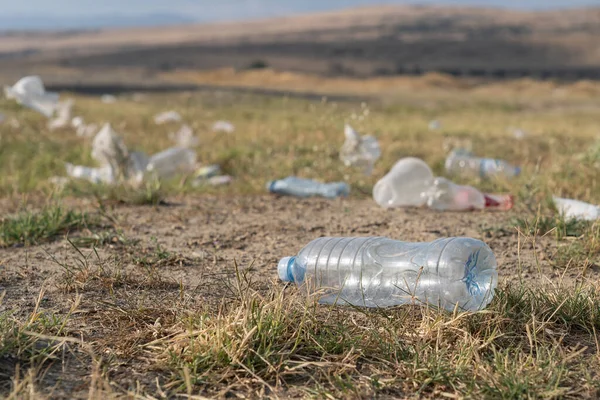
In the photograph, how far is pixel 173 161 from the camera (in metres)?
5.52

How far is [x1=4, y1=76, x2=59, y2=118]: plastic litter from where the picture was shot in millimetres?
5450

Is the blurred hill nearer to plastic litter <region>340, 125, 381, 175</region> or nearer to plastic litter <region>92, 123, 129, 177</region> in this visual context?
plastic litter <region>92, 123, 129, 177</region>

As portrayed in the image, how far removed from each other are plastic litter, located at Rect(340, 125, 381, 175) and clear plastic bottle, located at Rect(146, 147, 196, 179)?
1308mm

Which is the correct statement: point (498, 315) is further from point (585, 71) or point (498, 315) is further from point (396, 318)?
point (585, 71)

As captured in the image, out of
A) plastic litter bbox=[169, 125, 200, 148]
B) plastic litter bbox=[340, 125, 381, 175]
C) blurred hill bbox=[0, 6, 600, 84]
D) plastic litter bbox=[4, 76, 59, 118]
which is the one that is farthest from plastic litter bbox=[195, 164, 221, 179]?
blurred hill bbox=[0, 6, 600, 84]

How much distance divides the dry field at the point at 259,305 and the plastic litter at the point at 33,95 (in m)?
0.91

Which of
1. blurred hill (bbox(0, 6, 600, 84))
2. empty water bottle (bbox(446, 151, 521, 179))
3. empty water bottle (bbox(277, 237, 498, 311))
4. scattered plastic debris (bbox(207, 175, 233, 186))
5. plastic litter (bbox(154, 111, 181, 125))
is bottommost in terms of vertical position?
blurred hill (bbox(0, 6, 600, 84))

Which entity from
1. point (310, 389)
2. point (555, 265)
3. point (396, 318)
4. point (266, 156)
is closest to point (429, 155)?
point (266, 156)

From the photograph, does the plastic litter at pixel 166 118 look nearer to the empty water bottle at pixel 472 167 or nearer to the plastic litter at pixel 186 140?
the plastic litter at pixel 186 140

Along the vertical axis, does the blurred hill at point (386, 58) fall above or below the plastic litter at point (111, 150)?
below

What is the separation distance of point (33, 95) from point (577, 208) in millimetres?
3807

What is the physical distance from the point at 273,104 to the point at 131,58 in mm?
32434

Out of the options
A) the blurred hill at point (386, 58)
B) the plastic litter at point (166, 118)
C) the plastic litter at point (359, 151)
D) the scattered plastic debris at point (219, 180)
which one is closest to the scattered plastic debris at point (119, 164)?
the scattered plastic debris at point (219, 180)

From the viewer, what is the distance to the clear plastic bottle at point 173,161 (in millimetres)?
5324
